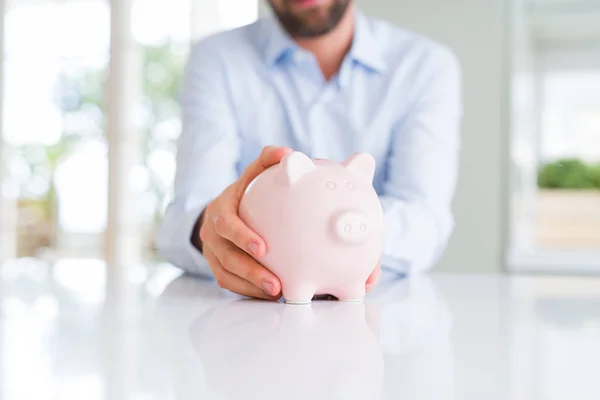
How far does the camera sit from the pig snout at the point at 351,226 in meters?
0.71

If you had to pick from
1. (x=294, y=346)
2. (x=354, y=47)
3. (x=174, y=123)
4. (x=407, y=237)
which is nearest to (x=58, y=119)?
(x=174, y=123)

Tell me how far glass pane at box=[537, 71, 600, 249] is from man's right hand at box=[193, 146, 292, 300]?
2.06m

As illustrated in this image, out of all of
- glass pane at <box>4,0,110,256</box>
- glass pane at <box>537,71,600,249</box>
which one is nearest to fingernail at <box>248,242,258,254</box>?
glass pane at <box>537,71,600,249</box>

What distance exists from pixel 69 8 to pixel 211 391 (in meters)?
4.46

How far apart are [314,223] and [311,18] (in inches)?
38.2

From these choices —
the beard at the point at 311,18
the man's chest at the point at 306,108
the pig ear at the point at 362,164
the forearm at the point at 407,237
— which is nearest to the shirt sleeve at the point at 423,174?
the forearm at the point at 407,237

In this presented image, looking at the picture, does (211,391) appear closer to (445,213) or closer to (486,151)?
(445,213)

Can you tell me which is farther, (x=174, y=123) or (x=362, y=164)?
(x=174, y=123)

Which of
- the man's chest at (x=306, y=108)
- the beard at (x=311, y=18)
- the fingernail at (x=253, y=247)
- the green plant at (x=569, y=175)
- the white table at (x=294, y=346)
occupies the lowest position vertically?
the white table at (x=294, y=346)

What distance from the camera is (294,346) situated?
1.64ft

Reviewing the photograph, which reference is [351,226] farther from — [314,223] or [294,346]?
[294,346]

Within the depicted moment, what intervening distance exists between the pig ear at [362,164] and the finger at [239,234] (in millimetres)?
136

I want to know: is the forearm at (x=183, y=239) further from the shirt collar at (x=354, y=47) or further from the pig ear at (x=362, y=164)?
the shirt collar at (x=354, y=47)

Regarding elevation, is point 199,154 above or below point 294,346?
above
